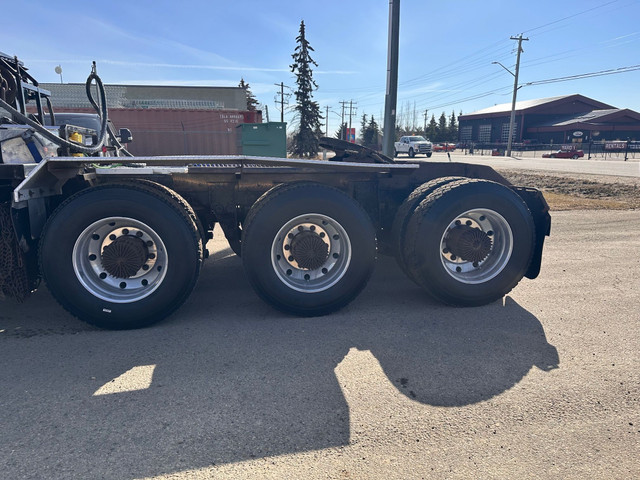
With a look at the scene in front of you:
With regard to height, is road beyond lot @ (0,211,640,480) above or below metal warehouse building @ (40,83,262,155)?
below

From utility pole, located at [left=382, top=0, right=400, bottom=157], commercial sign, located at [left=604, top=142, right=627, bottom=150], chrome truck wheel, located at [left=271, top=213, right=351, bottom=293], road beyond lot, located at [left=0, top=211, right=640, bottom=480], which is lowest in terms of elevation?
road beyond lot, located at [left=0, top=211, right=640, bottom=480]

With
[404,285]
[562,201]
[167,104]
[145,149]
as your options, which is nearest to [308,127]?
[167,104]

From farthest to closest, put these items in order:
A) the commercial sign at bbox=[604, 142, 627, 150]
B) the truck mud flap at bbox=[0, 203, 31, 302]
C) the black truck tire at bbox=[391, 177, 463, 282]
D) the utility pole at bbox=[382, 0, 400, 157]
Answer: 1. the commercial sign at bbox=[604, 142, 627, 150]
2. the utility pole at bbox=[382, 0, 400, 157]
3. the black truck tire at bbox=[391, 177, 463, 282]
4. the truck mud flap at bbox=[0, 203, 31, 302]

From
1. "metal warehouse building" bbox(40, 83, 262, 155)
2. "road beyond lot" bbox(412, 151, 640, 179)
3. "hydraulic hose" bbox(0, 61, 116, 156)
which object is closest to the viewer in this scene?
"hydraulic hose" bbox(0, 61, 116, 156)

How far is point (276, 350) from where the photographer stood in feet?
10.2

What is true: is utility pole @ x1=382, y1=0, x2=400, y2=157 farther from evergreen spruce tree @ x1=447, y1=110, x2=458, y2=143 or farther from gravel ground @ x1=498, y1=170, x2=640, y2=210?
evergreen spruce tree @ x1=447, y1=110, x2=458, y2=143

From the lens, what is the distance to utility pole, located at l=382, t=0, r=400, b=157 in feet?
31.0

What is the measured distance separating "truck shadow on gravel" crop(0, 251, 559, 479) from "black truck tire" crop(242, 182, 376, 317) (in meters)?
0.21

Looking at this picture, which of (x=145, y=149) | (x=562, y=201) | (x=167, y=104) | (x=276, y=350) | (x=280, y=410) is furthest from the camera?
(x=167, y=104)

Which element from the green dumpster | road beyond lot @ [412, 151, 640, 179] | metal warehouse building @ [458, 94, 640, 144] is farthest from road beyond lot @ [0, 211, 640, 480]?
metal warehouse building @ [458, 94, 640, 144]

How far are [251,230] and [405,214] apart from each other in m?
1.45

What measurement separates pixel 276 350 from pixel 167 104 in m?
34.2

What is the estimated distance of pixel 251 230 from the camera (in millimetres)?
3545

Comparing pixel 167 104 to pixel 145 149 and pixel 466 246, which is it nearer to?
pixel 145 149
